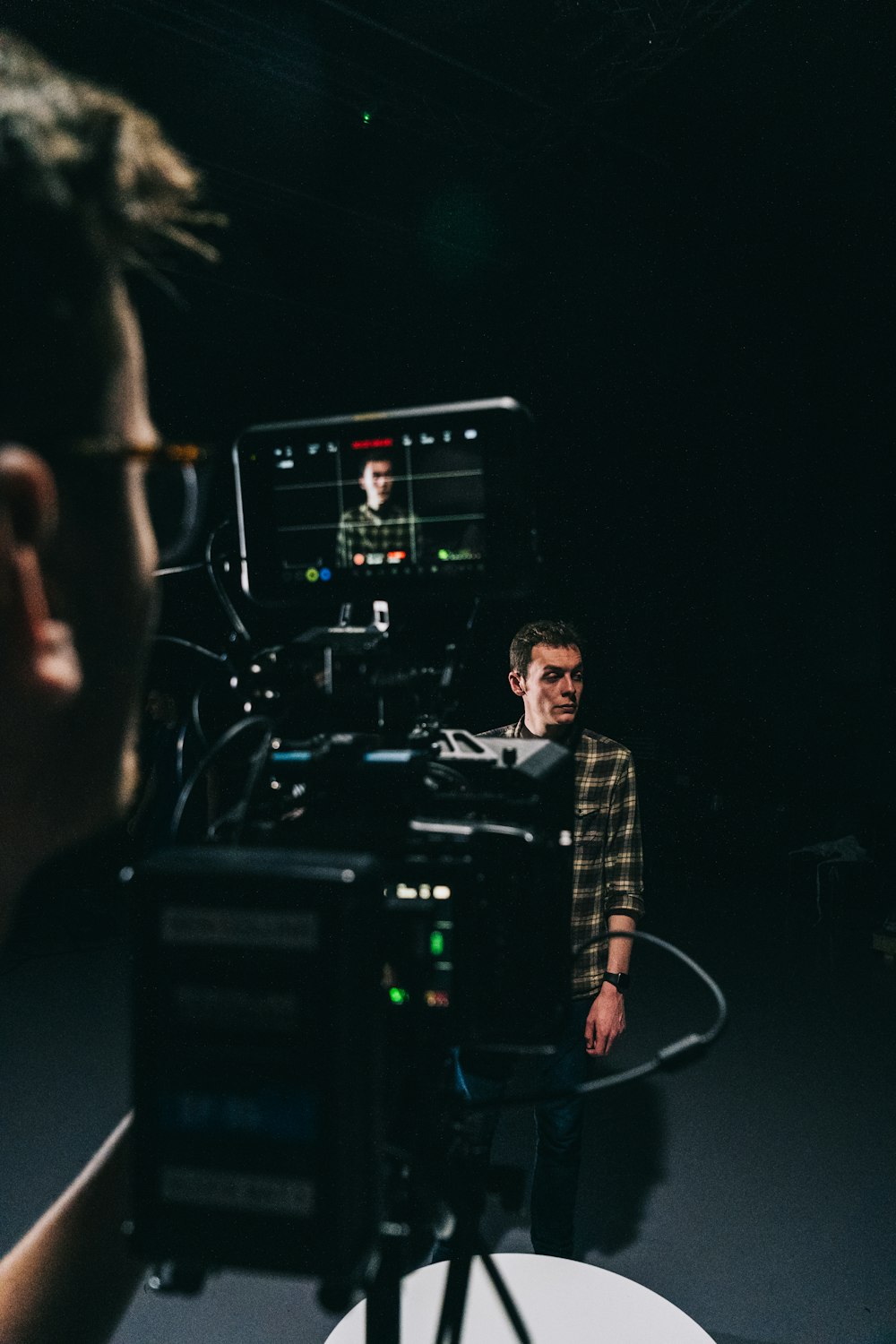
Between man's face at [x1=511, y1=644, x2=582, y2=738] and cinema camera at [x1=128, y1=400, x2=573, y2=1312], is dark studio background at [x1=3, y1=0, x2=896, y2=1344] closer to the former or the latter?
man's face at [x1=511, y1=644, x2=582, y2=738]

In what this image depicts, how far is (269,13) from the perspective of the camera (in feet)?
9.75

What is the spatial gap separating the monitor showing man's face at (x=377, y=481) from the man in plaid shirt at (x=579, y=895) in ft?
4.12

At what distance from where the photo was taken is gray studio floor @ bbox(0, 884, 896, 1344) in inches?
83.2

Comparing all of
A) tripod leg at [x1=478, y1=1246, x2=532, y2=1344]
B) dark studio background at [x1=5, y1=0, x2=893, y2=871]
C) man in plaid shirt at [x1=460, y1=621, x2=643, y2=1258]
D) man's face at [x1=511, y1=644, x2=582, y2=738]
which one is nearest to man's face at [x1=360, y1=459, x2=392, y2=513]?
tripod leg at [x1=478, y1=1246, x2=532, y2=1344]

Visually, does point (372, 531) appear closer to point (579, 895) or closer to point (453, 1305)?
point (453, 1305)

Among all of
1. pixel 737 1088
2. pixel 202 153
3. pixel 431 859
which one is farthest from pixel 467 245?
pixel 431 859

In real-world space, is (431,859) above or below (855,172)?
below

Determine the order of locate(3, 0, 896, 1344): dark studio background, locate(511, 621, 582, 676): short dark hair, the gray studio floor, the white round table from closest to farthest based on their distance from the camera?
the white round table → the gray studio floor → locate(511, 621, 582, 676): short dark hair → locate(3, 0, 896, 1344): dark studio background

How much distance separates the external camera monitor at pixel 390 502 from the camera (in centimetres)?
89

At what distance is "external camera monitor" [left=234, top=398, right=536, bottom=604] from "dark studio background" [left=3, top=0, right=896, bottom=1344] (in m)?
2.08

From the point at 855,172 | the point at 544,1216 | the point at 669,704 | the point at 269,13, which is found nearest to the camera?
the point at 544,1216

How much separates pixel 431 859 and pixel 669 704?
5502 millimetres

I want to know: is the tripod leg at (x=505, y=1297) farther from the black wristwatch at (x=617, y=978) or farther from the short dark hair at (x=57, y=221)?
the black wristwatch at (x=617, y=978)

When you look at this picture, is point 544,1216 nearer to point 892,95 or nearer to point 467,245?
point 892,95
